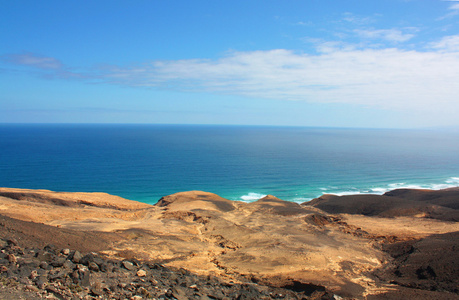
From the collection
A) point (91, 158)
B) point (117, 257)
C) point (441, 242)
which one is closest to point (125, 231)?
point (117, 257)

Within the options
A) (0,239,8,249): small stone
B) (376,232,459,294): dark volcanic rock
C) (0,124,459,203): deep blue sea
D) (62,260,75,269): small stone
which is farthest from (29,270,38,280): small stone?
(0,124,459,203): deep blue sea

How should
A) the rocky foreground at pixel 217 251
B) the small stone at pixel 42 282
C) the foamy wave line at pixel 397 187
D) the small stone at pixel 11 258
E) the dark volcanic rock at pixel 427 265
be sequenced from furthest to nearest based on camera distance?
the foamy wave line at pixel 397 187 < the dark volcanic rock at pixel 427 265 < the rocky foreground at pixel 217 251 < the small stone at pixel 11 258 < the small stone at pixel 42 282

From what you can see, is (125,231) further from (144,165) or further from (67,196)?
(144,165)

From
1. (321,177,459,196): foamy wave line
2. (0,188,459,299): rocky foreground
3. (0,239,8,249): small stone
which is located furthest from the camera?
(321,177,459,196): foamy wave line

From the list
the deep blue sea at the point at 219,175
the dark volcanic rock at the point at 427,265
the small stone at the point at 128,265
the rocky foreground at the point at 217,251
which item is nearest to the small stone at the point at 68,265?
the rocky foreground at the point at 217,251

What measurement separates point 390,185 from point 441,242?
43116 mm

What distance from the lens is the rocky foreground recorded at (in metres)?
10.4

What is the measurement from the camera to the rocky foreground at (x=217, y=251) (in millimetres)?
10406

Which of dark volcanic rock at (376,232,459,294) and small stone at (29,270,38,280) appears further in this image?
dark volcanic rock at (376,232,459,294)

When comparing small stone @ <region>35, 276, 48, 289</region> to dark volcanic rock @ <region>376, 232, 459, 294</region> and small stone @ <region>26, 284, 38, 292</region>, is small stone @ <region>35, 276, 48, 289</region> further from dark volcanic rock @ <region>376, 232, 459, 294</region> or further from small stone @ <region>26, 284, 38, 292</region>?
dark volcanic rock @ <region>376, 232, 459, 294</region>

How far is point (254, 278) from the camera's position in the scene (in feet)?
49.3

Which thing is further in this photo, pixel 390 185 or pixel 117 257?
pixel 390 185

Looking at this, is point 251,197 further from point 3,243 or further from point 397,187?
point 3,243

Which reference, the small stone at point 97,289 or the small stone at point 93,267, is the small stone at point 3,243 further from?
the small stone at point 97,289
